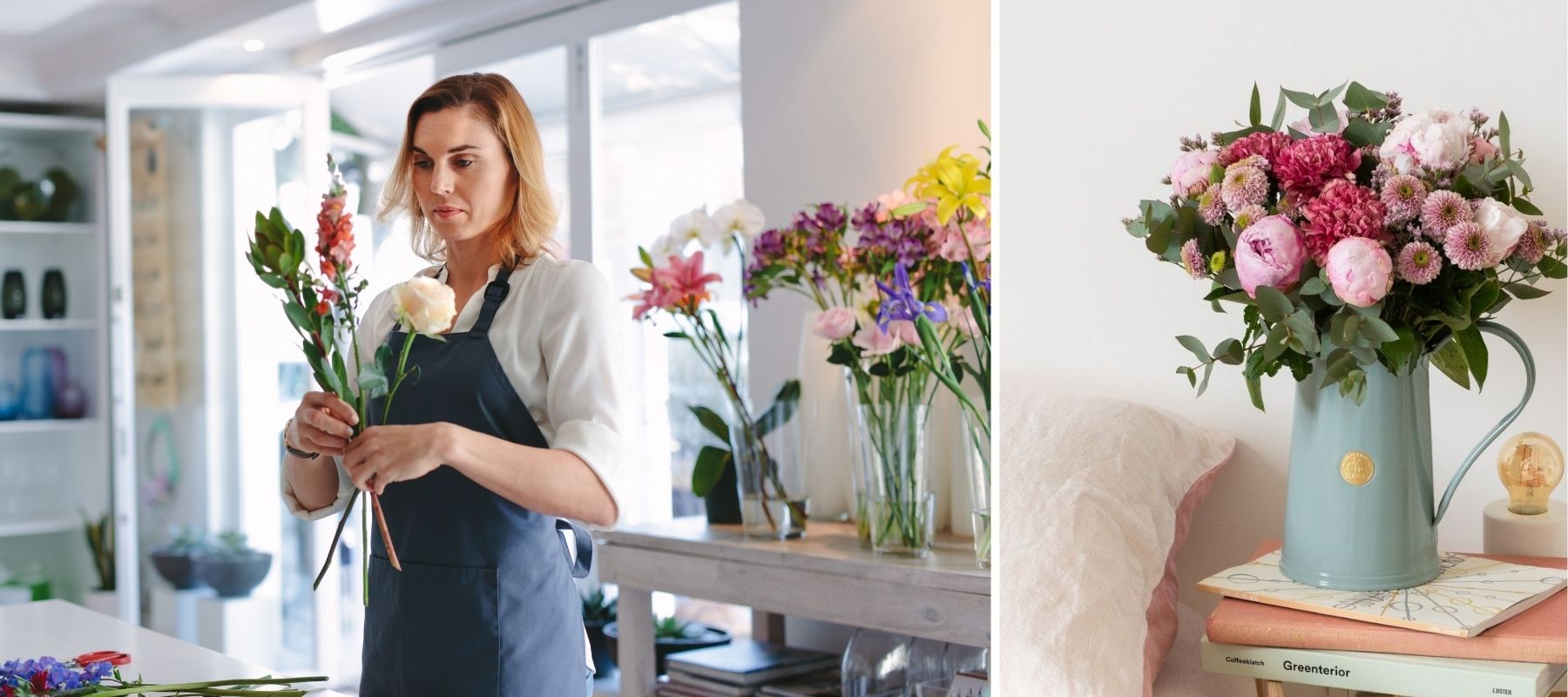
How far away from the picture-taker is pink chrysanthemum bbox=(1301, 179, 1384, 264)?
2.60 feet

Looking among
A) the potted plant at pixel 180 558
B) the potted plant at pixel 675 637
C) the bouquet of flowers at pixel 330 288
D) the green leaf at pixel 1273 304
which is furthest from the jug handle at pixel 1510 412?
the potted plant at pixel 180 558

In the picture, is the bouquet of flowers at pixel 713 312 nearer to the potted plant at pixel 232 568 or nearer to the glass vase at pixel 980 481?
the glass vase at pixel 980 481

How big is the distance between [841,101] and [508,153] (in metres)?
0.93

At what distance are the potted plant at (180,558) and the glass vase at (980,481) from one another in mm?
2990

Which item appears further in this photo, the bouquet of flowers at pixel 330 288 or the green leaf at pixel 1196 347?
the bouquet of flowers at pixel 330 288

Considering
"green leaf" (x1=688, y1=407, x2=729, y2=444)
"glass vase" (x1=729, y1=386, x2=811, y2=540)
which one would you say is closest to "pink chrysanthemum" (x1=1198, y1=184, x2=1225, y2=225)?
"glass vase" (x1=729, y1=386, x2=811, y2=540)

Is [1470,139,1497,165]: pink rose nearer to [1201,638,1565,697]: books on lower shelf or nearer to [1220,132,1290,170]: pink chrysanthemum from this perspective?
[1220,132,1290,170]: pink chrysanthemum

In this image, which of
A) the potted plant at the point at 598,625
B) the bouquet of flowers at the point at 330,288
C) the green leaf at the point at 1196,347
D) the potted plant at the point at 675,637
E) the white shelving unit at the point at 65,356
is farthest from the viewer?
the white shelving unit at the point at 65,356

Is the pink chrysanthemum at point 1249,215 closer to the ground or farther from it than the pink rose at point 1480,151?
closer to the ground

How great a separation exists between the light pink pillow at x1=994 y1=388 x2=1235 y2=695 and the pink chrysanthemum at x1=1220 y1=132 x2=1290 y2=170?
193 millimetres

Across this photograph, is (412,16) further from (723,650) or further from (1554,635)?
(1554,635)

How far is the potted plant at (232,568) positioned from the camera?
3984 millimetres

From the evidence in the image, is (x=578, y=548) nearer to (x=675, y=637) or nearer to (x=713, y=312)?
(x=713, y=312)

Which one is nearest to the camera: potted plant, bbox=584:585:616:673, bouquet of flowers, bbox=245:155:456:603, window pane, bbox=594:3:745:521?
bouquet of flowers, bbox=245:155:456:603
